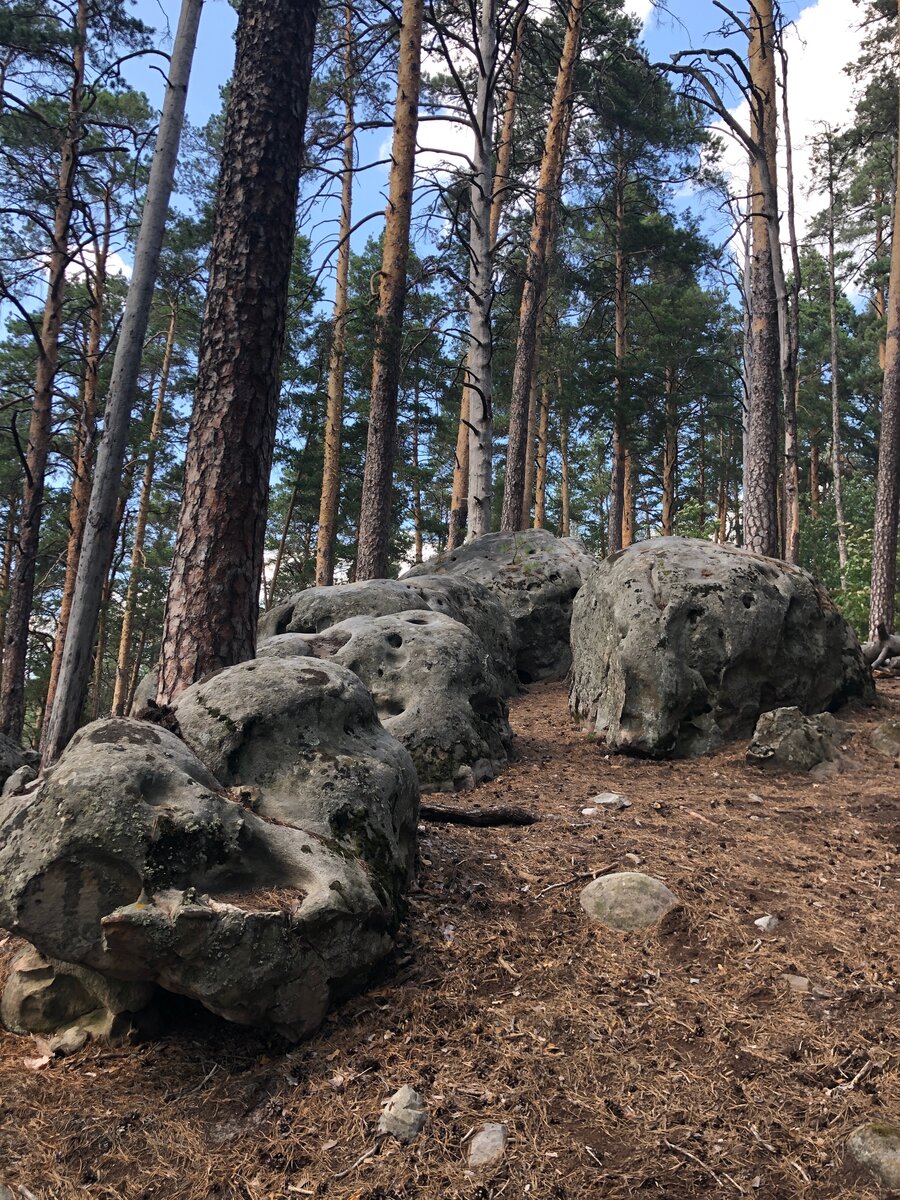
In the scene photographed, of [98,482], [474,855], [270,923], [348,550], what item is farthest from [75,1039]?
[348,550]

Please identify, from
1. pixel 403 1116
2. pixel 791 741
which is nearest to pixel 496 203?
pixel 791 741

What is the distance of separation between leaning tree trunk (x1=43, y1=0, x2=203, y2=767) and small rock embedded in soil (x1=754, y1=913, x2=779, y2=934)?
4.60m

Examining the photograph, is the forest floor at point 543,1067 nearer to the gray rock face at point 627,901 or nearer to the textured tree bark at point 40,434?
the gray rock face at point 627,901

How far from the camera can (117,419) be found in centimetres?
566

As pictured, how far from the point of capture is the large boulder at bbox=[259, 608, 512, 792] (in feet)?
18.8

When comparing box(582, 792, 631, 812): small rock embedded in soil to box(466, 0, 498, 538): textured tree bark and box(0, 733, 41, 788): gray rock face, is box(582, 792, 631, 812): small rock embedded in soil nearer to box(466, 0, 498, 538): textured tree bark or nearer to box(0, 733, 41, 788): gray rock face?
box(0, 733, 41, 788): gray rock face

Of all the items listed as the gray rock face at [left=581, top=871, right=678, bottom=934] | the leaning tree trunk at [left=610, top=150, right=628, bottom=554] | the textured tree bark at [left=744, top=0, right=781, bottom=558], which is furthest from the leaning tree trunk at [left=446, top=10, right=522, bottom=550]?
the gray rock face at [left=581, top=871, right=678, bottom=934]

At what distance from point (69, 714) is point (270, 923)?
3467mm

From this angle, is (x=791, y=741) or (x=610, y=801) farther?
(x=791, y=741)

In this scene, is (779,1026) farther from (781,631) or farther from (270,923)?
(781,631)

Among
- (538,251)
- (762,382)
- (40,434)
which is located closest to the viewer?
(762,382)

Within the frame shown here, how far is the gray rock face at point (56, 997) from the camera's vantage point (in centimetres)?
276

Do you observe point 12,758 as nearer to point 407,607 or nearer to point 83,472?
point 407,607

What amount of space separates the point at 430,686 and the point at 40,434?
29.8 feet
